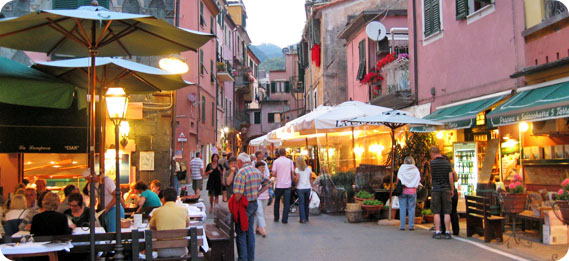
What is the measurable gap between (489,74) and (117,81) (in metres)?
9.19

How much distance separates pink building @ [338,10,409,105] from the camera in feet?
74.5

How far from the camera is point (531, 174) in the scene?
1144 centimetres

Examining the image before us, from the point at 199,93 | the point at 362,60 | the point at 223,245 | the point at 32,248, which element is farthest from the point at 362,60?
the point at 32,248

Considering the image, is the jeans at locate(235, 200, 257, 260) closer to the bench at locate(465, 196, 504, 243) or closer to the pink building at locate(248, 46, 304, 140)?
the bench at locate(465, 196, 504, 243)

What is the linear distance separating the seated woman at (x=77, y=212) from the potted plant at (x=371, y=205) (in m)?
7.02

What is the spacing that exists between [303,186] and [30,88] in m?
6.61

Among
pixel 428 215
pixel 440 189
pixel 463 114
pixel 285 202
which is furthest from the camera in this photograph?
pixel 463 114

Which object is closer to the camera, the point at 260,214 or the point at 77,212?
the point at 77,212

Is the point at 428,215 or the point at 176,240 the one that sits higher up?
the point at 176,240

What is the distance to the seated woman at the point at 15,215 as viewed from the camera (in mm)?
7980

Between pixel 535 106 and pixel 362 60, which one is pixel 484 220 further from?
pixel 362 60

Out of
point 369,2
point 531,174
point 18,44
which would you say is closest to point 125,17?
point 18,44

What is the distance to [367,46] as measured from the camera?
23.9 m

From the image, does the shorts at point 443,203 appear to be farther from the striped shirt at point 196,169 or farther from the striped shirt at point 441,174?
the striped shirt at point 196,169
